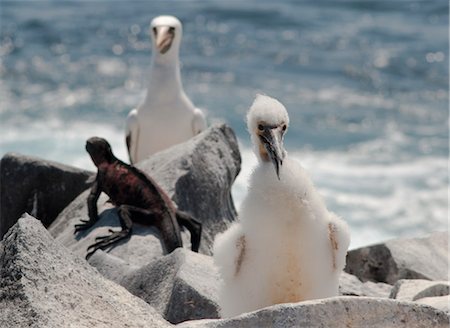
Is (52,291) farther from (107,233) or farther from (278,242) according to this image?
(107,233)

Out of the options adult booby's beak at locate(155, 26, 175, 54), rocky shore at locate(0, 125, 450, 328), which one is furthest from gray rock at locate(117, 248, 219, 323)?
adult booby's beak at locate(155, 26, 175, 54)

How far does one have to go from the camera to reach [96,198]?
754 cm

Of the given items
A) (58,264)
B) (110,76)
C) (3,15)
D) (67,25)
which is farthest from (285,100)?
(58,264)

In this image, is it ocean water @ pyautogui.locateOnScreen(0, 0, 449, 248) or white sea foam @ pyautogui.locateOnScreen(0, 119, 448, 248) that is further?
ocean water @ pyautogui.locateOnScreen(0, 0, 449, 248)

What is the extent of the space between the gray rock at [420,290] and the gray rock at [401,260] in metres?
0.91

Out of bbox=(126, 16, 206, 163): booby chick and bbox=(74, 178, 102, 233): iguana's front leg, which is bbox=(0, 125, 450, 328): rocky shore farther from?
bbox=(126, 16, 206, 163): booby chick

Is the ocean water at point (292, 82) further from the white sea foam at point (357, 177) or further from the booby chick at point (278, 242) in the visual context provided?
the booby chick at point (278, 242)

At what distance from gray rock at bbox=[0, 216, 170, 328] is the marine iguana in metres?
2.39

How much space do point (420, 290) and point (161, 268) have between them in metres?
1.45

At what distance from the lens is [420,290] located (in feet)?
20.9

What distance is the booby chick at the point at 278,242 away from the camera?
5199mm

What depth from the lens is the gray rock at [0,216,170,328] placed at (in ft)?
13.8

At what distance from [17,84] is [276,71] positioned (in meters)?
4.53

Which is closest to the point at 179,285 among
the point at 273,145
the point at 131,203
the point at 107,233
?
the point at 273,145
